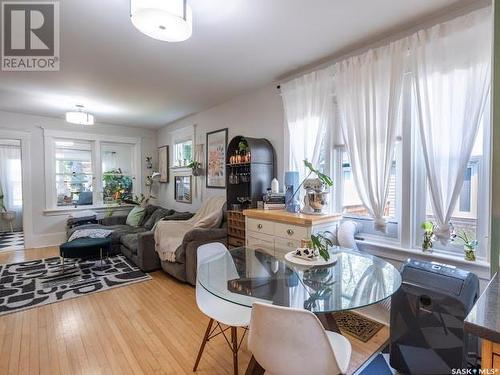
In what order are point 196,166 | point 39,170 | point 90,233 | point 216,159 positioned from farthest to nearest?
point 39,170 → point 196,166 → point 216,159 → point 90,233

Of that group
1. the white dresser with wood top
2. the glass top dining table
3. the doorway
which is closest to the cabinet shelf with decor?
the white dresser with wood top

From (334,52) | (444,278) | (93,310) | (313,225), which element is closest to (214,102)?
(334,52)

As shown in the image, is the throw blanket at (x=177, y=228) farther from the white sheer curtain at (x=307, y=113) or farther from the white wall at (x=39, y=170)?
the white wall at (x=39, y=170)

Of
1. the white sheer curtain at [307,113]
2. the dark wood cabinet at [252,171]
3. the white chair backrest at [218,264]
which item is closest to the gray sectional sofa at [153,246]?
the dark wood cabinet at [252,171]

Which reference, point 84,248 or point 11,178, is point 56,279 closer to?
point 84,248

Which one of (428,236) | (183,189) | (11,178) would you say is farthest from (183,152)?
(11,178)

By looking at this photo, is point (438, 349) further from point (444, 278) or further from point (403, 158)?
point (403, 158)

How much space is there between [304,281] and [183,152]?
4.25 metres

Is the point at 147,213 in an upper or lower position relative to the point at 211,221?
lower

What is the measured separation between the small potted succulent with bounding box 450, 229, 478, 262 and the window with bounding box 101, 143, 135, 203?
587 centimetres

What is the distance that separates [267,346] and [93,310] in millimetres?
2301

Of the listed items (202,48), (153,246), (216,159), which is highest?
(202,48)

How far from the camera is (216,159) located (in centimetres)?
422

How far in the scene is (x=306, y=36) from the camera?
2.20 meters
